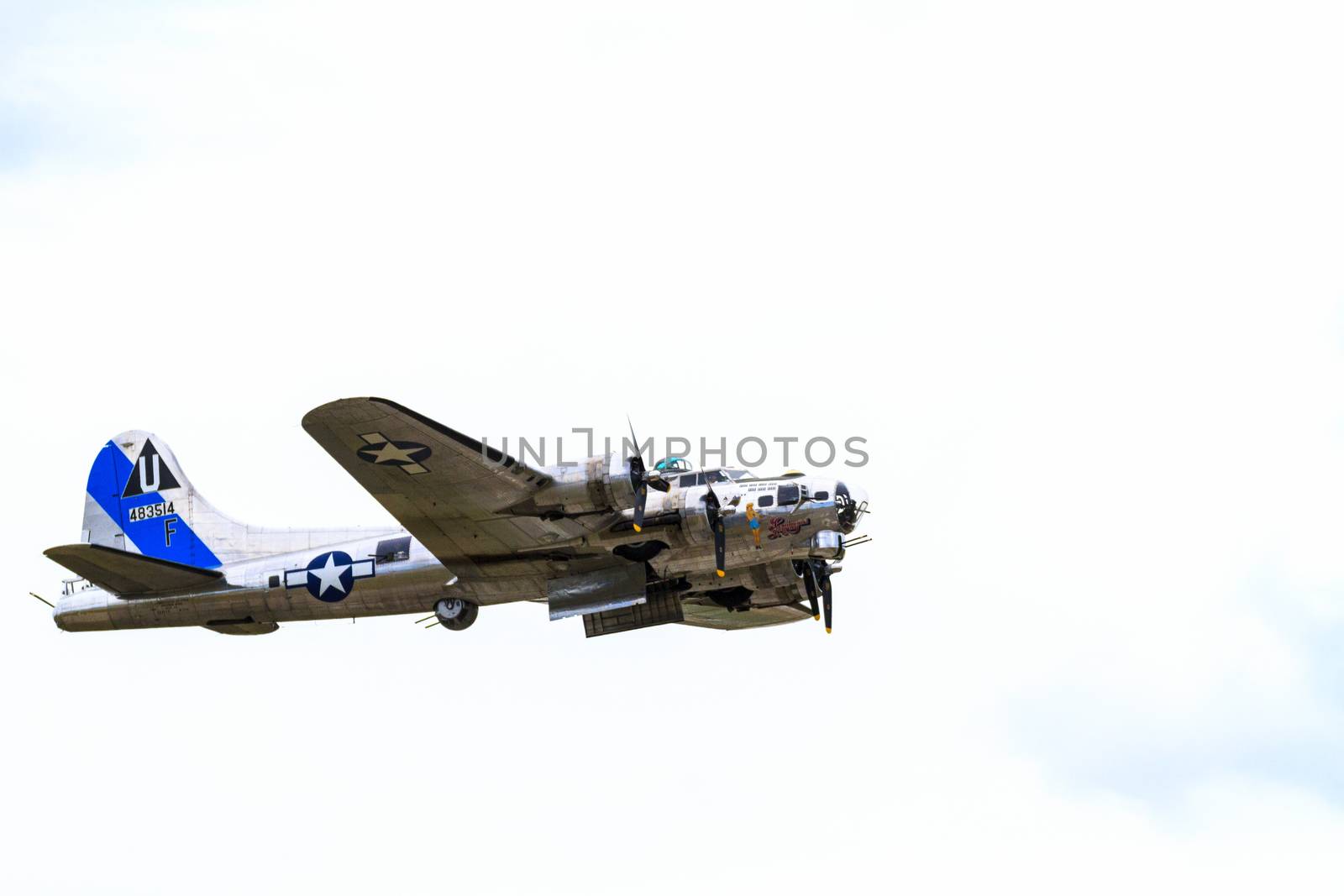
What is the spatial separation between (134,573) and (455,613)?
633 centimetres

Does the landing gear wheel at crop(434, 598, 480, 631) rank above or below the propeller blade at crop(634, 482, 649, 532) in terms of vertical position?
Answer: below

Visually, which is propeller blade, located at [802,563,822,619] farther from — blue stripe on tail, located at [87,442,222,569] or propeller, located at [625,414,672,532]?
blue stripe on tail, located at [87,442,222,569]

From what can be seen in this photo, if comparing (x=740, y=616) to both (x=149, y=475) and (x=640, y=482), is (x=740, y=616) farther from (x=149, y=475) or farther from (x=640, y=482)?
(x=149, y=475)

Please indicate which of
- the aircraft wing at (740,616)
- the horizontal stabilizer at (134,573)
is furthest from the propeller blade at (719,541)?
the horizontal stabilizer at (134,573)

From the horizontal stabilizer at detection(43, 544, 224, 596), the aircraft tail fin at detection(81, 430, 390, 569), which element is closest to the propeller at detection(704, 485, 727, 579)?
the aircraft tail fin at detection(81, 430, 390, 569)

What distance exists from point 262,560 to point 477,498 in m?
6.14

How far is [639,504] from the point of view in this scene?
30.6m

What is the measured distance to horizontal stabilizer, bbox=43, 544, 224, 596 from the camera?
32156 mm

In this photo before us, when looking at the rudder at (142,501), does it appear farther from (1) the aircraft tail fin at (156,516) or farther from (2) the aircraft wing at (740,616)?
(2) the aircraft wing at (740,616)

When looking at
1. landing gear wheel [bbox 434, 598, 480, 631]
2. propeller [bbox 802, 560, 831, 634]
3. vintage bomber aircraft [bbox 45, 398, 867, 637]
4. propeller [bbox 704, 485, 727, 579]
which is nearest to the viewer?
vintage bomber aircraft [bbox 45, 398, 867, 637]

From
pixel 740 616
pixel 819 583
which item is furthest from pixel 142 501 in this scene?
pixel 819 583

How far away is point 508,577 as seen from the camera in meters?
32.6

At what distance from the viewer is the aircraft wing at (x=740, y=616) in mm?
36250

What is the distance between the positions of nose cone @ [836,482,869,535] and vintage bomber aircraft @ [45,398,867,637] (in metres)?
0.04
